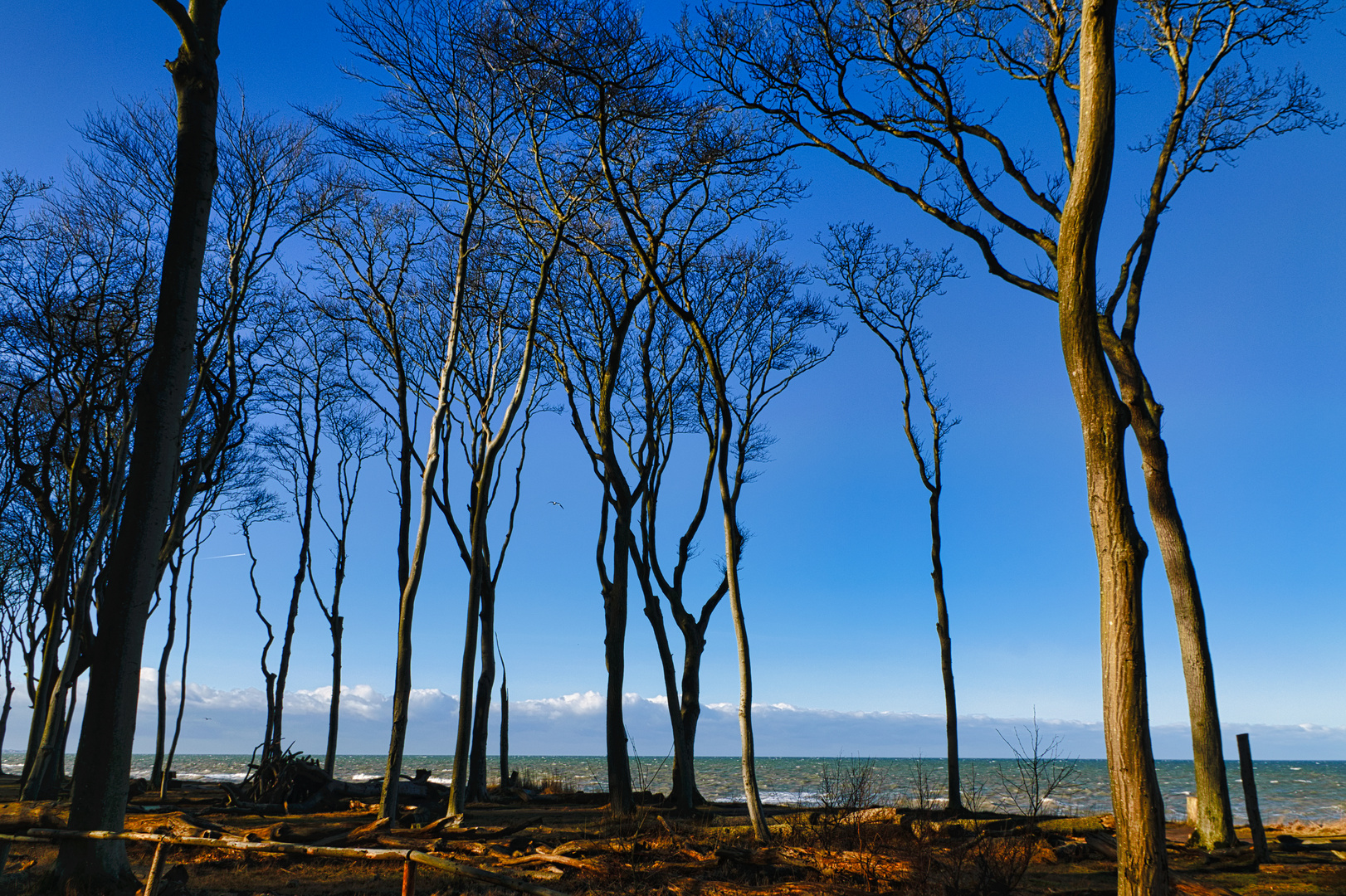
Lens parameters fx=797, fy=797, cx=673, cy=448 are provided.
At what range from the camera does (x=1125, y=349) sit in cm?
915

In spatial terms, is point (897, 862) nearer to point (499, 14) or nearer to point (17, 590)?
point (499, 14)

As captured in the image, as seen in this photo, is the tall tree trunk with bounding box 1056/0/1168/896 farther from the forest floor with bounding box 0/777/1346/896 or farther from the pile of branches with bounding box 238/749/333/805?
the pile of branches with bounding box 238/749/333/805

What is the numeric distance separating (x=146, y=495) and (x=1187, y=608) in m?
10.1

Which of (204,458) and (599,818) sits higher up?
(204,458)

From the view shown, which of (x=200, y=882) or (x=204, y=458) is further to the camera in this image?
(x=204, y=458)

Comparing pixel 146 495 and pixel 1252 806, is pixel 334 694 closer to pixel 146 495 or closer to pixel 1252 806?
pixel 146 495

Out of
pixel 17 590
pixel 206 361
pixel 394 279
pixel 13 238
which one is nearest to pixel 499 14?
pixel 394 279

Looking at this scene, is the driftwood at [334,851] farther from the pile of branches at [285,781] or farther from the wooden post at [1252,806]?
the pile of branches at [285,781]

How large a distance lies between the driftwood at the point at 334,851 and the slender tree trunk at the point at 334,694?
11.7 m

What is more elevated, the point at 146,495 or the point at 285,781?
the point at 146,495

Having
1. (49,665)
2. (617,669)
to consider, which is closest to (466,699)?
(617,669)

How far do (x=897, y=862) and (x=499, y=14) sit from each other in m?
10.1

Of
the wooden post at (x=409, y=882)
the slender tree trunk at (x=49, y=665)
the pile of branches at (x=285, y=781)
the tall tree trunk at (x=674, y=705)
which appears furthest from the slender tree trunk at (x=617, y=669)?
the slender tree trunk at (x=49, y=665)

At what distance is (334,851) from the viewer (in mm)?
4762
